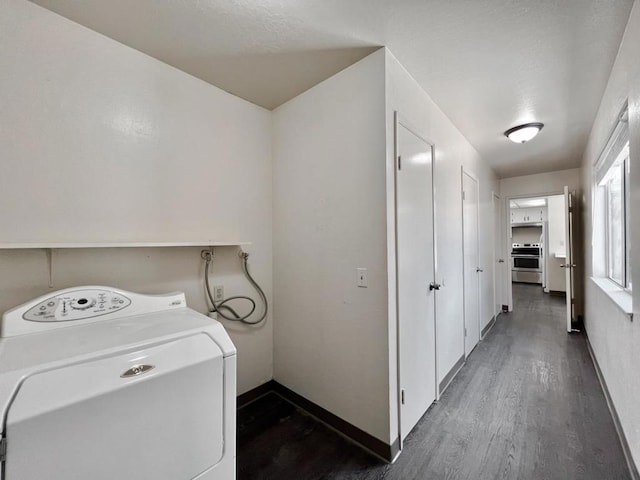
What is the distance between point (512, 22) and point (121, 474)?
2.53 metres

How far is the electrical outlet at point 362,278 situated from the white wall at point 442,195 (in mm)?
158

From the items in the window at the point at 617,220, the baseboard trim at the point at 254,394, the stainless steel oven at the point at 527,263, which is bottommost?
the baseboard trim at the point at 254,394

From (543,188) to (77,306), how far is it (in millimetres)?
6027

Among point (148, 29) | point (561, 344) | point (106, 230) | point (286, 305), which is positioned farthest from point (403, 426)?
point (561, 344)

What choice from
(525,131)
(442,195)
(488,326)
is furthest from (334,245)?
(488,326)

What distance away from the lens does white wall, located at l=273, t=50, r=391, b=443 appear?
5.33 feet

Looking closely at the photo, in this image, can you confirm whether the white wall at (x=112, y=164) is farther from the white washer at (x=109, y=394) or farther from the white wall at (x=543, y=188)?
the white wall at (x=543, y=188)

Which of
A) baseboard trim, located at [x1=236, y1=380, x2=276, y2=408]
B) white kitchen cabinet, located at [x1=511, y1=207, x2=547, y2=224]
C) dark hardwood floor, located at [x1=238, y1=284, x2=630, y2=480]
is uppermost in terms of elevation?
white kitchen cabinet, located at [x1=511, y1=207, x2=547, y2=224]

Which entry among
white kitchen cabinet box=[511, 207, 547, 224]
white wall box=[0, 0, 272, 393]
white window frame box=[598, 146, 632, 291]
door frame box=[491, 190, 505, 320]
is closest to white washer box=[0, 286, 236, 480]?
white wall box=[0, 0, 272, 393]

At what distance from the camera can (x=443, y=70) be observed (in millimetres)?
1822

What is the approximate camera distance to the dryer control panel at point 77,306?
1.12 metres

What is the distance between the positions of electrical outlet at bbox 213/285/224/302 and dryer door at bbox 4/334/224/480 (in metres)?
0.89

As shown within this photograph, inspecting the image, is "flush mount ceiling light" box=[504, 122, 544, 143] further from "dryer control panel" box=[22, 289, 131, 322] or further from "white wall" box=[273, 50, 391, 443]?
"dryer control panel" box=[22, 289, 131, 322]

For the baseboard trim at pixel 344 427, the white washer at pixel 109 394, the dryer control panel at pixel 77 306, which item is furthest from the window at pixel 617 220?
the dryer control panel at pixel 77 306
